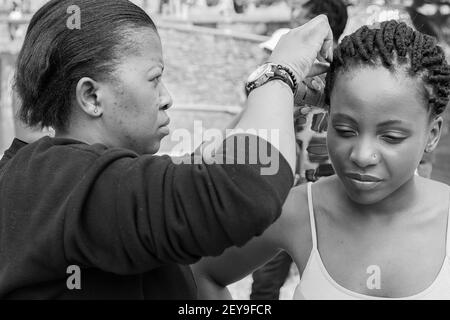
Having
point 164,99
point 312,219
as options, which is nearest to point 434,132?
point 312,219

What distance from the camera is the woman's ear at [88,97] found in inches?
56.5

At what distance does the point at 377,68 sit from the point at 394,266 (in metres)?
0.54

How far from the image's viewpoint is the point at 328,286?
1655mm

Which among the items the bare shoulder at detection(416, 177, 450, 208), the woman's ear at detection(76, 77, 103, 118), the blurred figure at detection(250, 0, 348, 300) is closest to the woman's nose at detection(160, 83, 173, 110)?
the woman's ear at detection(76, 77, 103, 118)

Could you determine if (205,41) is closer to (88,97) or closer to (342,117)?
(342,117)

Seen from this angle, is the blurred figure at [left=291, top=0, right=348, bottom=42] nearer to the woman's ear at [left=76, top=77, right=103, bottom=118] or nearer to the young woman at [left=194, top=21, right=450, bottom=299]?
the young woman at [left=194, top=21, right=450, bottom=299]

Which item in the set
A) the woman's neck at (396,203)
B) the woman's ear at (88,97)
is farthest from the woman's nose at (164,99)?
the woman's neck at (396,203)

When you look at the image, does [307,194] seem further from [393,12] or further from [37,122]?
[37,122]

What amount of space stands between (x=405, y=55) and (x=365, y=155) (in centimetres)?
30

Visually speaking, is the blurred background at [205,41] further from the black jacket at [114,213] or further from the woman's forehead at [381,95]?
the black jacket at [114,213]

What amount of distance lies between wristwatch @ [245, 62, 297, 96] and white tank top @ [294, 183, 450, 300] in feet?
1.80

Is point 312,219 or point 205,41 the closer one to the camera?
point 312,219

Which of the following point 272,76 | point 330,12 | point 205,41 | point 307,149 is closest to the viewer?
point 272,76

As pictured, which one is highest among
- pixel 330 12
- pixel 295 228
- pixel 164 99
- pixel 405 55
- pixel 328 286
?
pixel 330 12
